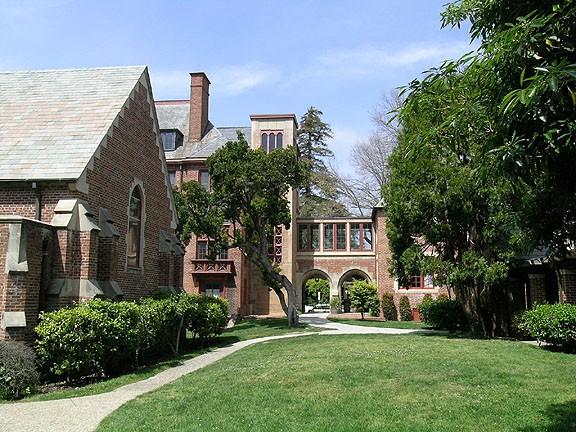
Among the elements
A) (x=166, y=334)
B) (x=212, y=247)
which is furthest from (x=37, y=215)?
(x=212, y=247)

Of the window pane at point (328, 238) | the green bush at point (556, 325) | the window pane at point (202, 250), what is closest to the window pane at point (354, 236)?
the window pane at point (328, 238)

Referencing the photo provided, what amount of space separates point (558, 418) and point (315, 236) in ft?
102

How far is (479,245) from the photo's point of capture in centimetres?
1848

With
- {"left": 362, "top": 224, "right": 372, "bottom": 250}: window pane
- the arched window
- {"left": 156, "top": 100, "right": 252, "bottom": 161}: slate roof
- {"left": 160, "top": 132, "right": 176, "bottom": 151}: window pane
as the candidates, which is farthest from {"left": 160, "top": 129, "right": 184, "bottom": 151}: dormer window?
the arched window

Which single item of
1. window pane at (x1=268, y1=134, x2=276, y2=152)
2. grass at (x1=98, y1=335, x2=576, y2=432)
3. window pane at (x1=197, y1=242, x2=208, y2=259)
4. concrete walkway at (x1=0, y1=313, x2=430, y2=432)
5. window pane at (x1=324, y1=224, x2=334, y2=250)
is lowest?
concrete walkway at (x1=0, y1=313, x2=430, y2=432)

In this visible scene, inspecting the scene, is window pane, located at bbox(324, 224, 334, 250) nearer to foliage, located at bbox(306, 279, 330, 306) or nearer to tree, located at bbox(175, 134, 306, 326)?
foliage, located at bbox(306, 279, 330, 306)

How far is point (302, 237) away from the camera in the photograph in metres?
38.2

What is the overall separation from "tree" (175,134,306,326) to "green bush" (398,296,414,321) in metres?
8.59

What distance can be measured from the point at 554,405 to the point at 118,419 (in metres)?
6.22

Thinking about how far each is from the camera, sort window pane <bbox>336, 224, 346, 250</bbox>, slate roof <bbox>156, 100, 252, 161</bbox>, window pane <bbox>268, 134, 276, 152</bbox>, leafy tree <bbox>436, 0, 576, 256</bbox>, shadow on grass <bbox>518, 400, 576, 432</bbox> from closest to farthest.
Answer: leafy tree <bbox>436, 0, 576, 256</bbox> < shadow on grass <bbox>518, 400, 576, 432</bbox> < slate roof <bbox>156, 100, 252, 161</bbox> < window pane <bbox>268, 134, 276, 152</bbox> < window pane <bbox>336, 224, 346, 250</bbox>

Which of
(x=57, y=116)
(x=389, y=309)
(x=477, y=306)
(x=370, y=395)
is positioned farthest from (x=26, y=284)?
(x=389, y=309)

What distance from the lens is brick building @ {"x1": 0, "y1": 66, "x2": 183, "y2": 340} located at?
10750mm

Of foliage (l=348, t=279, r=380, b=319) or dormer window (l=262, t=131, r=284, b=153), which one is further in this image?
dormer window (l=262, t=131, r=284, b=153)

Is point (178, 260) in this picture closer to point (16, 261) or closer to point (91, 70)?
point (91, 70)
